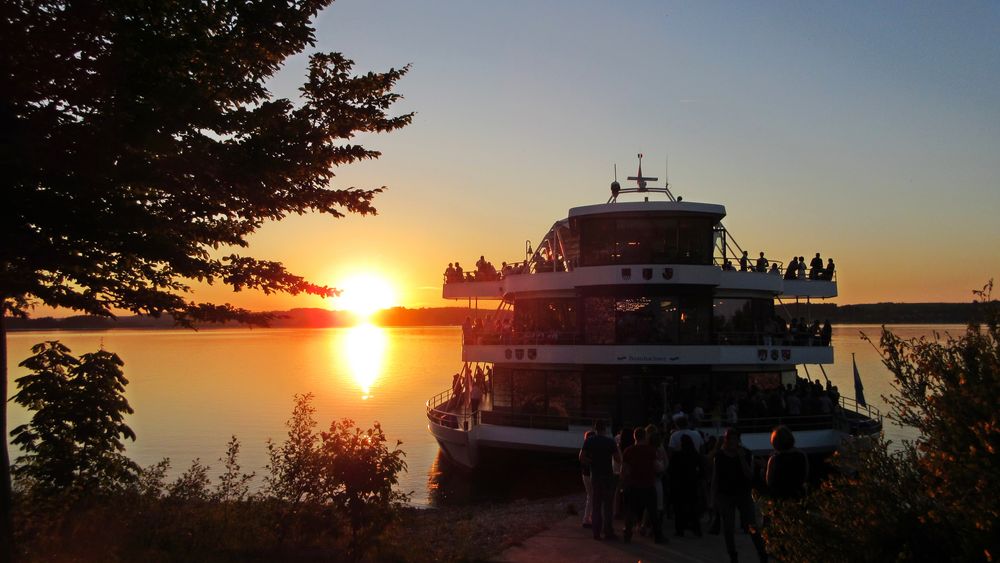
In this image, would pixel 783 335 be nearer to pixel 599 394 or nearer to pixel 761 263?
pixel 761 263

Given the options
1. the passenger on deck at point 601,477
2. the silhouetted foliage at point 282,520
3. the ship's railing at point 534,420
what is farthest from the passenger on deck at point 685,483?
the ship's railing at point 534,420

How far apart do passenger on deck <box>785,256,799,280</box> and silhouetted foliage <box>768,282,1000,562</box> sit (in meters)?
21.1

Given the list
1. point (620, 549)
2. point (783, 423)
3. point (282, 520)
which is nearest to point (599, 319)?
point (783, 423)

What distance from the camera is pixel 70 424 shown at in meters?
12.1

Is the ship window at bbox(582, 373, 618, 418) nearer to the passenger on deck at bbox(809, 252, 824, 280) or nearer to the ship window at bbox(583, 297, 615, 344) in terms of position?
the ship window at bbox(583, 297, 615, 344)

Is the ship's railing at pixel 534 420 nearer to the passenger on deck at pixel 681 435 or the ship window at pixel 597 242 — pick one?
the ship window at pixel 597 242

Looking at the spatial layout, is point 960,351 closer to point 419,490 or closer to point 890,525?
point 890,525

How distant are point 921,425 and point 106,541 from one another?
9.18 meters

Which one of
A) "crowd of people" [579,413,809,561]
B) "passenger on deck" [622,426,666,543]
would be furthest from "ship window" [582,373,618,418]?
"passenger on deck" [622,426,666,543]

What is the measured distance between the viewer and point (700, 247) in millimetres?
23656

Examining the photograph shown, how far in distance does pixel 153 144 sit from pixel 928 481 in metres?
7.32

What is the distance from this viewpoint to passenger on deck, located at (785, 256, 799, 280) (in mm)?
27000

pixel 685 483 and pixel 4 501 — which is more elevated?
pixel 4 501

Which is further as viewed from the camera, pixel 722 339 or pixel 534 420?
pixel 534 420
